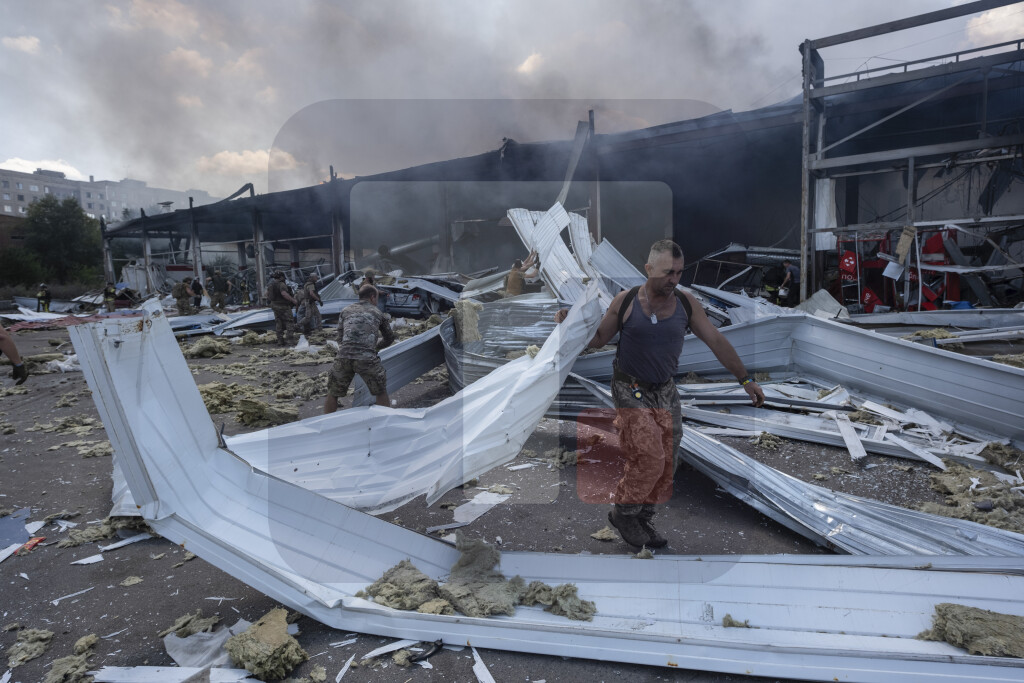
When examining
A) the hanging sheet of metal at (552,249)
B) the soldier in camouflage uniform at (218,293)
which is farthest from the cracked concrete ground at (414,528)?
the soldier in camouflage uniform at (218,293)

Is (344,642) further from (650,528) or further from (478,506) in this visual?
(650,528)

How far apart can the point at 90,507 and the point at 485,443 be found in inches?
112

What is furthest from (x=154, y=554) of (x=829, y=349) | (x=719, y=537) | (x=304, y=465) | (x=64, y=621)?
(x=829, y=349)

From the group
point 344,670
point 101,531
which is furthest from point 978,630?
point 101,531

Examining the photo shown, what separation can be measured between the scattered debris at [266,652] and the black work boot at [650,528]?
1.64 m

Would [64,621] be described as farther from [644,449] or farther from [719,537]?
[719,537]

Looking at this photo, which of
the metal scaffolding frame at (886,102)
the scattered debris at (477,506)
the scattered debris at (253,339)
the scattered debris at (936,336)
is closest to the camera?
the scattered debris at (477,506)

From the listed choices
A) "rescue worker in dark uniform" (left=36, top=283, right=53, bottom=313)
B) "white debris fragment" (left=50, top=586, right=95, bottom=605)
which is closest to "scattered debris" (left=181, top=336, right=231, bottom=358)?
"white debris fragment" (left=50, top=586, right=95, bottom=605)

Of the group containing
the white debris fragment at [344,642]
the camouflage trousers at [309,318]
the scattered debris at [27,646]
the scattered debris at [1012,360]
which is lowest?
the white debris fragment at [344,642]

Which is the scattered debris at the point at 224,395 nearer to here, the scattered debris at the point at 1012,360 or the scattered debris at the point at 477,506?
the scattered debris at the point at 477,506

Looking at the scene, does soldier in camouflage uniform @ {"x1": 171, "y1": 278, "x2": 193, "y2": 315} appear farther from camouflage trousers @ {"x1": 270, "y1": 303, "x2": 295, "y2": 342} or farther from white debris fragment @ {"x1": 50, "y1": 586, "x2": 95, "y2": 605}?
white debris fragment @ {"x1": 50, "y1": 586, "x2": 95, "y2": 605}

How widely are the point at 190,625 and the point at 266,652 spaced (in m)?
0.54

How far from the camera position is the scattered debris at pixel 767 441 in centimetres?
416

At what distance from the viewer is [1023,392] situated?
12.0ft
